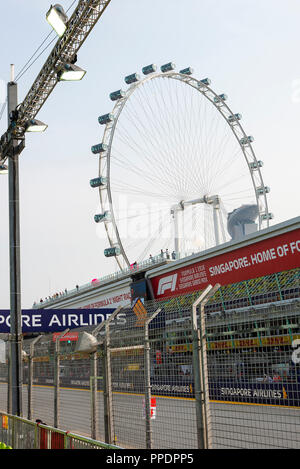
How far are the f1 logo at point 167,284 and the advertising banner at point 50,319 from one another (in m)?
14.8

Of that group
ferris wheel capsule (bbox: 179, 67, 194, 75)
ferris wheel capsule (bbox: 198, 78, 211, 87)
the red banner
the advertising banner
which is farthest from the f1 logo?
ferris wheel capsule (bbox: 198, 78, 211, 87)

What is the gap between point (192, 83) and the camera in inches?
1951

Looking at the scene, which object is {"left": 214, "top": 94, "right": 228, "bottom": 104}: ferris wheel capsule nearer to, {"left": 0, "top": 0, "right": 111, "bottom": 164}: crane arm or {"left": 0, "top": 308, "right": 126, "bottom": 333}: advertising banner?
{"left": 0, "top": 308, "right": 126, "bottom": 333}: advertising banner

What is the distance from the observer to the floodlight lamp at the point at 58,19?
10547 millimetres

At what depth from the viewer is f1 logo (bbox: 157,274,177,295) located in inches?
1437

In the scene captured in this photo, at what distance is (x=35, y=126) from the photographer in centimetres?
1220

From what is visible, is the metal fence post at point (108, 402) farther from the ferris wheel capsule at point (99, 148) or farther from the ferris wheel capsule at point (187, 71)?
the ferris wheel capsule at point (187, 71)

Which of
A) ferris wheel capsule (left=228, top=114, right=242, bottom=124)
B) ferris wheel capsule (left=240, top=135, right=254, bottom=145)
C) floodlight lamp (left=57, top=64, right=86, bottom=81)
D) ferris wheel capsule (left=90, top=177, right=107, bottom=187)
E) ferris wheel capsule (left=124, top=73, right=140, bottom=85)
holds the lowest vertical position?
floodlight lamp (left=57, top=64, right=86, bottom=81)

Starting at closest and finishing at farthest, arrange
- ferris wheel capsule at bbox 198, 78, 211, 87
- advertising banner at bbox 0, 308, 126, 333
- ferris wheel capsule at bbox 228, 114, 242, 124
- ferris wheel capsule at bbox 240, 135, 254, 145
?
advertising banner at bbox 0, 308, 126, 333
ferris wheel capsule at bbox 198, 78, 211, 87
ferris wheel capsule at bbox 240, 135, 254, 145
ferris wheel capsule at bbox 228, 114, 242, 124

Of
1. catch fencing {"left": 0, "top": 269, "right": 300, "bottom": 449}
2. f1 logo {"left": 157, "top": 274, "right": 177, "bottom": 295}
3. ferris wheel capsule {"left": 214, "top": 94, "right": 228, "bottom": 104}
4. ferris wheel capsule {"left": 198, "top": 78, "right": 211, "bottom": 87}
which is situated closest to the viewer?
catch fencing {"left": 0, "top": 269, "right": 300, "bottom": 449}

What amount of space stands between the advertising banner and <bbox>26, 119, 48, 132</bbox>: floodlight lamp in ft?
31.8

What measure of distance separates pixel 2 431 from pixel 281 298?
657 centimetres

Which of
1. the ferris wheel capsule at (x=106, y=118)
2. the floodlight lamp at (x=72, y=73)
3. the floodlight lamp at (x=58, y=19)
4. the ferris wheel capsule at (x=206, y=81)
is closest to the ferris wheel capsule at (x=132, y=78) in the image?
the ferris wheel capsule at (x=106, y=118)
